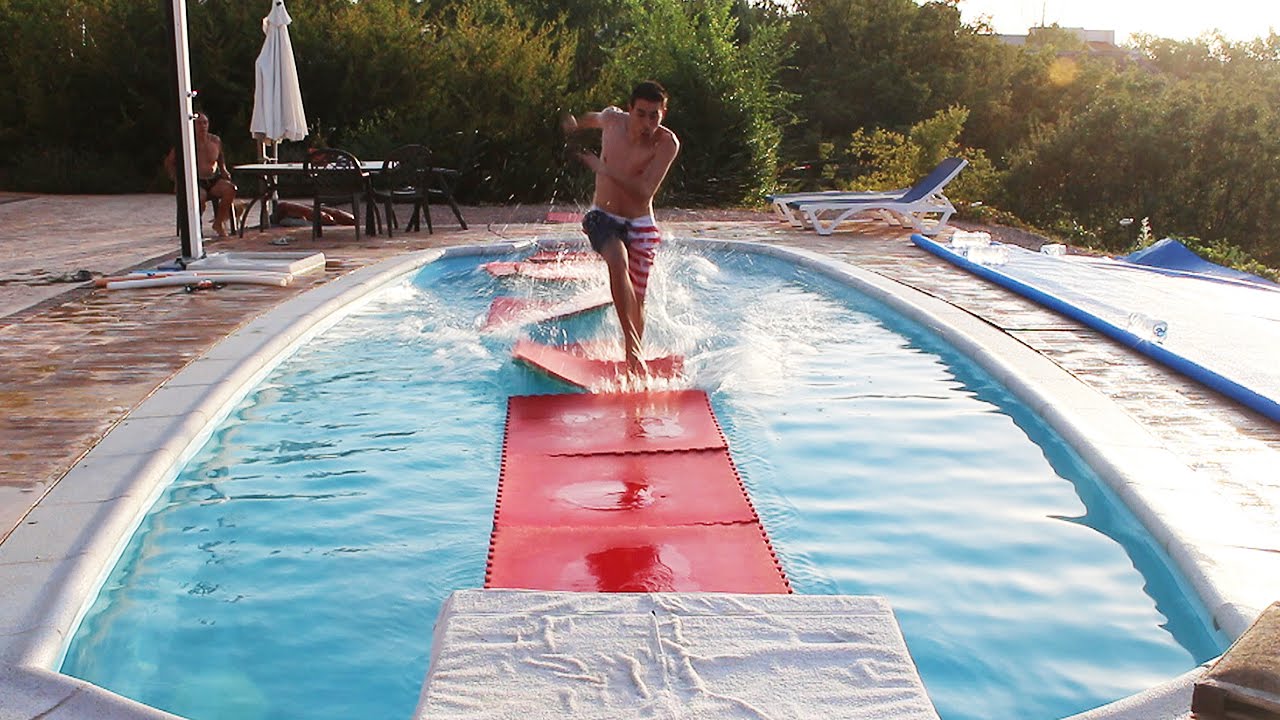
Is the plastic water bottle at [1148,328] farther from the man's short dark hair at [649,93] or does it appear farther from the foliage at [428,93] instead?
the foliage at [428,93]

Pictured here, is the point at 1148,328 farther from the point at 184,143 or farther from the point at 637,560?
the point at 184,143

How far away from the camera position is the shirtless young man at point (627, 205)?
5.91 m

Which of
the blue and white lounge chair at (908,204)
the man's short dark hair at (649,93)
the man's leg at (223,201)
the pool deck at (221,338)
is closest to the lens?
the pool deck at (221,338)

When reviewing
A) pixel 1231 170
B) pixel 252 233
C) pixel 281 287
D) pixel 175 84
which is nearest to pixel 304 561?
pixel 281 287

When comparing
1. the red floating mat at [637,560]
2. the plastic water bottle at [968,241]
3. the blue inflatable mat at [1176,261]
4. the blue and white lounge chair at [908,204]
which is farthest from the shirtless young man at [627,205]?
the blue inflatable mat at [1176,261]

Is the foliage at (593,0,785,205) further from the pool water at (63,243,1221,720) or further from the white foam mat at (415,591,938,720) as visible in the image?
the white foam mat at (415,591,938,720)

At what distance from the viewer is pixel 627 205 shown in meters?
6.02

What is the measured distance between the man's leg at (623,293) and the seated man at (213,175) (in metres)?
5.76

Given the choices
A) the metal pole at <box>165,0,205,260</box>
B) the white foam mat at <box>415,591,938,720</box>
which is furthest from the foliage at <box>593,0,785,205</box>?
the white foam mat at <box>415,591,938,720</box>

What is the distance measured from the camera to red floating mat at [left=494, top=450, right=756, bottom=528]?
4.20 metres

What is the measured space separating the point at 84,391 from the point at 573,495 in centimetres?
234

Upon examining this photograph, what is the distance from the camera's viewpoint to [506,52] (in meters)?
15.9

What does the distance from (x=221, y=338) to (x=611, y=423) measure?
2386 millimetres

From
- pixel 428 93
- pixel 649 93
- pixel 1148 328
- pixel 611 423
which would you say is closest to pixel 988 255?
pixel 1148 328
